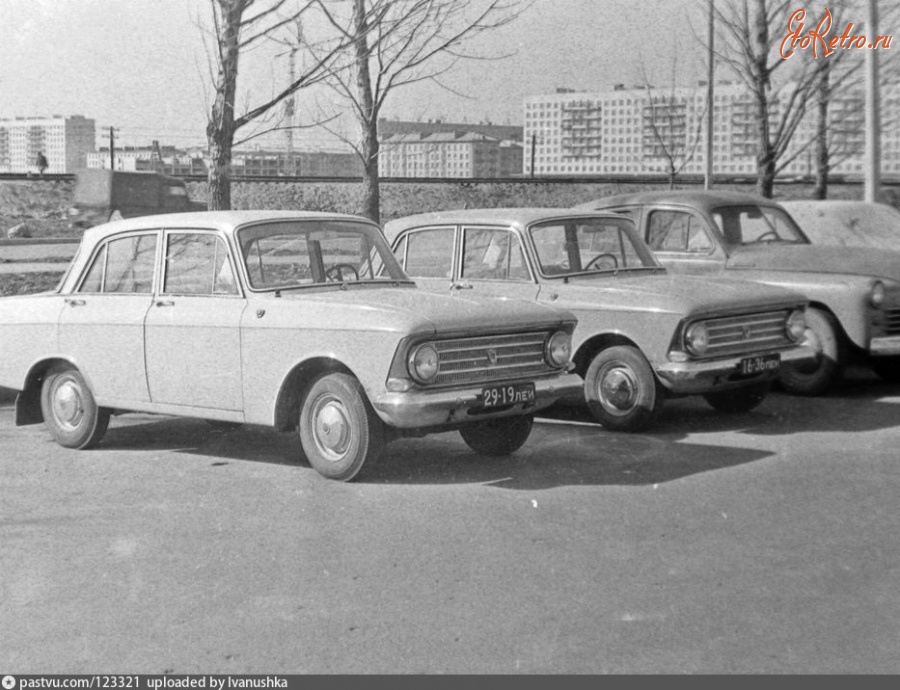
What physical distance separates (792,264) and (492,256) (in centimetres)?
305

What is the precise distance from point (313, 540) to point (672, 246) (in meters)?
6.54

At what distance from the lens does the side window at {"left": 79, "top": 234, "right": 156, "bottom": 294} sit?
A: 823 centimetres

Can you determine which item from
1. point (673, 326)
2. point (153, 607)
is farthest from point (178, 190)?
point (153, 607)

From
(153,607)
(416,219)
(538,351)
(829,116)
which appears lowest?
(153,607)

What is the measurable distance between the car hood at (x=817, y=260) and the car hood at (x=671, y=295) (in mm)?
1523

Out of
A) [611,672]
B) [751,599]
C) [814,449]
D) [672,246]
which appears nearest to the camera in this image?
[611,672]

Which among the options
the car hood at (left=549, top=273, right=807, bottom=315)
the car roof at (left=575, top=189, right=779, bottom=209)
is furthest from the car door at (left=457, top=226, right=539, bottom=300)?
the car roof at (left=575, top=189, right=779, bottom=209)

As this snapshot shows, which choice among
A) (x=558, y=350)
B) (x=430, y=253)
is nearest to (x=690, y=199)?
(x=430, y=253)

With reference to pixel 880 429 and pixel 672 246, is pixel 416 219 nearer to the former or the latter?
pixel 672 246

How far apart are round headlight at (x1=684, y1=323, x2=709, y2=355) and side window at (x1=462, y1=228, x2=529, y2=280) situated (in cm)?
138

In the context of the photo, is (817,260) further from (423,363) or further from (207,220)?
(207,220)

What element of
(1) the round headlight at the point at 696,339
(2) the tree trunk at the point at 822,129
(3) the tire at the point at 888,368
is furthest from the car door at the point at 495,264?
(2) the tree trunk at the point at 822,129

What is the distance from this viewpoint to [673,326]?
868cm

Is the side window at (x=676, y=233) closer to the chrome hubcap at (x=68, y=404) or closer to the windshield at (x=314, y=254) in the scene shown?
the windshield at (x=314, y=254)
